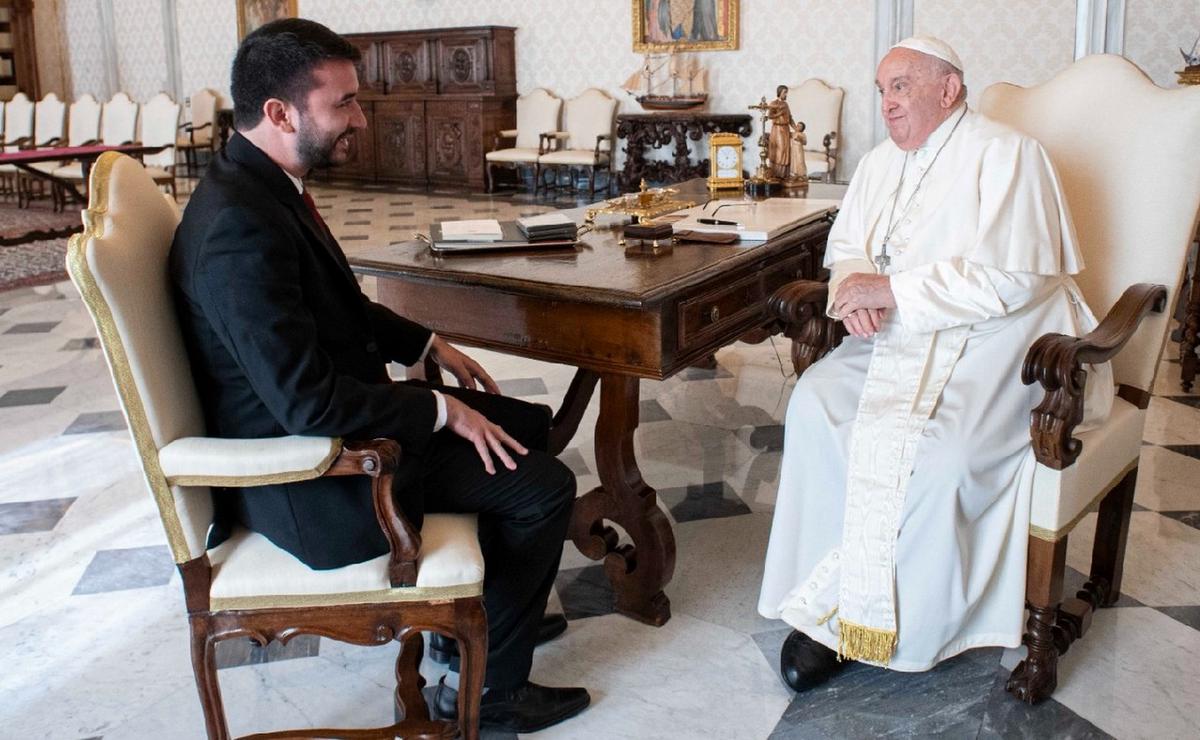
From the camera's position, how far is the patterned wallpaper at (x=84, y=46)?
45.7 ft

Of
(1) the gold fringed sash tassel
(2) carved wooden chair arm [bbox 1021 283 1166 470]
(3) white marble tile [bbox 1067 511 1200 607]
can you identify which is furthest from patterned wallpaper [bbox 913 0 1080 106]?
(1) the gold fringed sash tassel

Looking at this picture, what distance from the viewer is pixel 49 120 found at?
36.6 ft

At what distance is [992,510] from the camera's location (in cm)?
210

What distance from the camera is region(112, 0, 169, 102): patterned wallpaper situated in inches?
525

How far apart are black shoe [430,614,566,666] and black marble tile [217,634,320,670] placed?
27 cm

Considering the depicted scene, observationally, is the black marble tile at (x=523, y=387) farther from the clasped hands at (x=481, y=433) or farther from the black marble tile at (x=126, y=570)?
the clasped hands at (x=481, y=433)

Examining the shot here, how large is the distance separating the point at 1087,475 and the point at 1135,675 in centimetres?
46

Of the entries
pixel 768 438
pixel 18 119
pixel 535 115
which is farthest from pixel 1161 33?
pixel 18 119

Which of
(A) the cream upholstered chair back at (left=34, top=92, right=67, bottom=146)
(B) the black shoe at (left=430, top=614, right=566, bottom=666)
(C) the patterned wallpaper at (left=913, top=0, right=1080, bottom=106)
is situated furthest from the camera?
(A) the cream upholstered chair back at (left=34, top=92, right=67, bottom=146)

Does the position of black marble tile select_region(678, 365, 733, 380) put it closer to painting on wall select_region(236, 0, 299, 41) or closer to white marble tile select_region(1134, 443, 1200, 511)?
white marble tile select_region(1134, 443, 1200, 511)

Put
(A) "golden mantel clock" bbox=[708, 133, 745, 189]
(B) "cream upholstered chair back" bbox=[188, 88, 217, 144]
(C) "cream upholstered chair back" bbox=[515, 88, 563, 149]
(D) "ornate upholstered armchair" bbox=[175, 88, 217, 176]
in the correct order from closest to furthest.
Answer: (A) "golden mantel clock" bbox=[708, 133, 745, 189]
(C) "cream upholstered chair back" bbox=[515, 88, 563, 149]
(D) "ornate upholstered armchair" bbox=[175, 88, 217, 176]
(B) "cream upholstered chair back" bbox=[188, 88, 217, 144]

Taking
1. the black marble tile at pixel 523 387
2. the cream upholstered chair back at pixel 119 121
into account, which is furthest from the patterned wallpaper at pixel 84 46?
the black marble tile at pixel 523 387

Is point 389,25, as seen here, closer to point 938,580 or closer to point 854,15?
point 854,15

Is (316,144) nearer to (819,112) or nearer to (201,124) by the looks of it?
(819,112)
